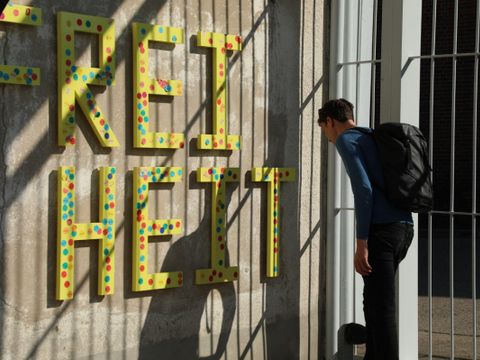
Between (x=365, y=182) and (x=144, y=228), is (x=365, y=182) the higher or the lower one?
the higher one

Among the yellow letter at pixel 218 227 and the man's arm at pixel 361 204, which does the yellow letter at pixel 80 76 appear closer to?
the yellow letter at pixel 218 227

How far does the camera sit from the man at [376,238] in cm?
552

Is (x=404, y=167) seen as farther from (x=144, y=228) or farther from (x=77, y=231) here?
(x=77, y=231)

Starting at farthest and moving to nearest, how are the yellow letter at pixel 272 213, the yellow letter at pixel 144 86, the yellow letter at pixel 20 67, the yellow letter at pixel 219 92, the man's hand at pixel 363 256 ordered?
the yellow letter at pixel 272 213
the yellow letter at pixel 219 92
the yellow letter at pixel 144 86
the man's hand at pixel 363 256
the yellow letter at pixel 20 67

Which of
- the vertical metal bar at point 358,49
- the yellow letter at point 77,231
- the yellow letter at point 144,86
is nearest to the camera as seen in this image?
the yellow letter at point 77,231

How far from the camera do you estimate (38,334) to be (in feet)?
17.1

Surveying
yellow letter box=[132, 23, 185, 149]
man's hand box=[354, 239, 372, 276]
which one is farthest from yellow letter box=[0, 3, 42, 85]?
man's hand box=[354, 239, 372, 276]

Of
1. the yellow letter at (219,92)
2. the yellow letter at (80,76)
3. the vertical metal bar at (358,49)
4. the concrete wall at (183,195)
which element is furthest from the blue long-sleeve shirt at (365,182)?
the yellow letter at (80,76)

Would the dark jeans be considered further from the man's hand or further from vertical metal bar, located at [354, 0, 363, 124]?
vertical metal bar, located at [354, 0, 363, 124]

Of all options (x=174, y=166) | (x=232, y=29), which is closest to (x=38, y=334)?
(x=174, y=166)

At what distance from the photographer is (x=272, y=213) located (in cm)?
657

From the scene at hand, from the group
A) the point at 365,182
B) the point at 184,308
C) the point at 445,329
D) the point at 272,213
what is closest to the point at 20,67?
the point at 184,308

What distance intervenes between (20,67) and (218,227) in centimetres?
186

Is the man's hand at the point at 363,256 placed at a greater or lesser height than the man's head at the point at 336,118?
lesser
